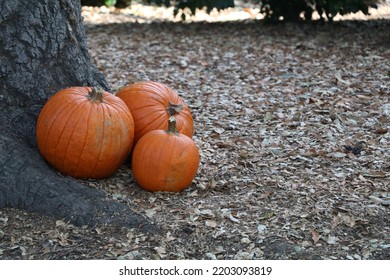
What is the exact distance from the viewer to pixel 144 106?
4.57 m

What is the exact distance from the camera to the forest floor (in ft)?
12.5

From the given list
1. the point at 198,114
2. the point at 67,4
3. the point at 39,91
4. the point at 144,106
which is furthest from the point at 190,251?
the point at 198,114

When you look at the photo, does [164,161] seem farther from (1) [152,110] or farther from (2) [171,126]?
(1) [152,110]

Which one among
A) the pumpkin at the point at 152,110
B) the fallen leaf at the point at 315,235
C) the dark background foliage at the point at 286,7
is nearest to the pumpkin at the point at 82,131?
the pumpkin at the point at 152,110

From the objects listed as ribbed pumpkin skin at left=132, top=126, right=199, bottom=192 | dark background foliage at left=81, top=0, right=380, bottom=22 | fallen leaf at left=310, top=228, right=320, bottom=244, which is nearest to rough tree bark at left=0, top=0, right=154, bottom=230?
ribbed pumpkin skin at left=132, top=126, right=199, bottom=192

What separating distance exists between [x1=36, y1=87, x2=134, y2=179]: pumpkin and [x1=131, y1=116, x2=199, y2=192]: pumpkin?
158mm

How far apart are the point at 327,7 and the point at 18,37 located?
4.76 m

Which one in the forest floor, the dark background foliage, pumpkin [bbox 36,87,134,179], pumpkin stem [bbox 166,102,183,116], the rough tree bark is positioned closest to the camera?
the forest floor

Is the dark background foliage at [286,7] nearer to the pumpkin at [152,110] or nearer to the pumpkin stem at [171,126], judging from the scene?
the pumpkin at [152,110]

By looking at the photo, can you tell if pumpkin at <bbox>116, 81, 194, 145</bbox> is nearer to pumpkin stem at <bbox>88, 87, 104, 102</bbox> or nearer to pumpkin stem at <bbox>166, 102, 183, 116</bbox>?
pumpkin stem at <bbox>166, 102, 183, 116</bbox>

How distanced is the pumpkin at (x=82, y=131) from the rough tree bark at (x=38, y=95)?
10 centimetres

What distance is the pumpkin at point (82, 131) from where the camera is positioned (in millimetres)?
4203

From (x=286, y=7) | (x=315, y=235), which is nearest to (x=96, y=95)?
(x=315, y=235)

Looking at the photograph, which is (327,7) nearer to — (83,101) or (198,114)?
(198,114)
